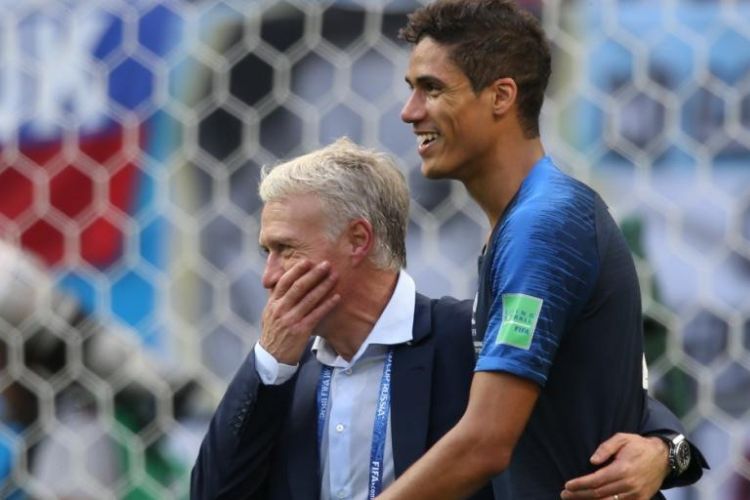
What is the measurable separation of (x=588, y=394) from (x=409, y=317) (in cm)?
38

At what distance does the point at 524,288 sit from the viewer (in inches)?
69.9

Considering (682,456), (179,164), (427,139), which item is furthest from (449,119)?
(179,164)

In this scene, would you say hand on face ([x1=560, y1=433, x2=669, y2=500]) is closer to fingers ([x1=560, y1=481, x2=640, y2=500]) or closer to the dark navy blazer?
fingers ([x1=560, y1=481, x2=640, y2=500])

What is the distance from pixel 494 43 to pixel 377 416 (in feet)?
1.54

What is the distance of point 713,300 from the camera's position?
2.63 m

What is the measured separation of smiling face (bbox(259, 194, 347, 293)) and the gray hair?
10mm

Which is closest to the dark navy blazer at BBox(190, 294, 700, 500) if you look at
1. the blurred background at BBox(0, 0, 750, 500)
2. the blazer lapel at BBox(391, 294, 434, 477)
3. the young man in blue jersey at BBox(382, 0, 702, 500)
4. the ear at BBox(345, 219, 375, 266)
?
the blazer lapel at BBox(391, 294, 434, 477)

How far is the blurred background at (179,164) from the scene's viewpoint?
270 centimetres

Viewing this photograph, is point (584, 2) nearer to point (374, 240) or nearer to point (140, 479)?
point (374, 240)

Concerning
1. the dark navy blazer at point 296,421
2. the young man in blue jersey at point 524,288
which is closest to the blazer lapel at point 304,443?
the dark navy blazer at point 296,421

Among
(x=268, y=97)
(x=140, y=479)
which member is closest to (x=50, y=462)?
(x=140, y=479)

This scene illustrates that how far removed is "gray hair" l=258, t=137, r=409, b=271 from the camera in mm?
2184

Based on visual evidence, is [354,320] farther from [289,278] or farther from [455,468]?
[455,468]

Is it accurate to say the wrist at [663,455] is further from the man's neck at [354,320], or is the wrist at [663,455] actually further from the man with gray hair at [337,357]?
the man's neck at [354,320]
